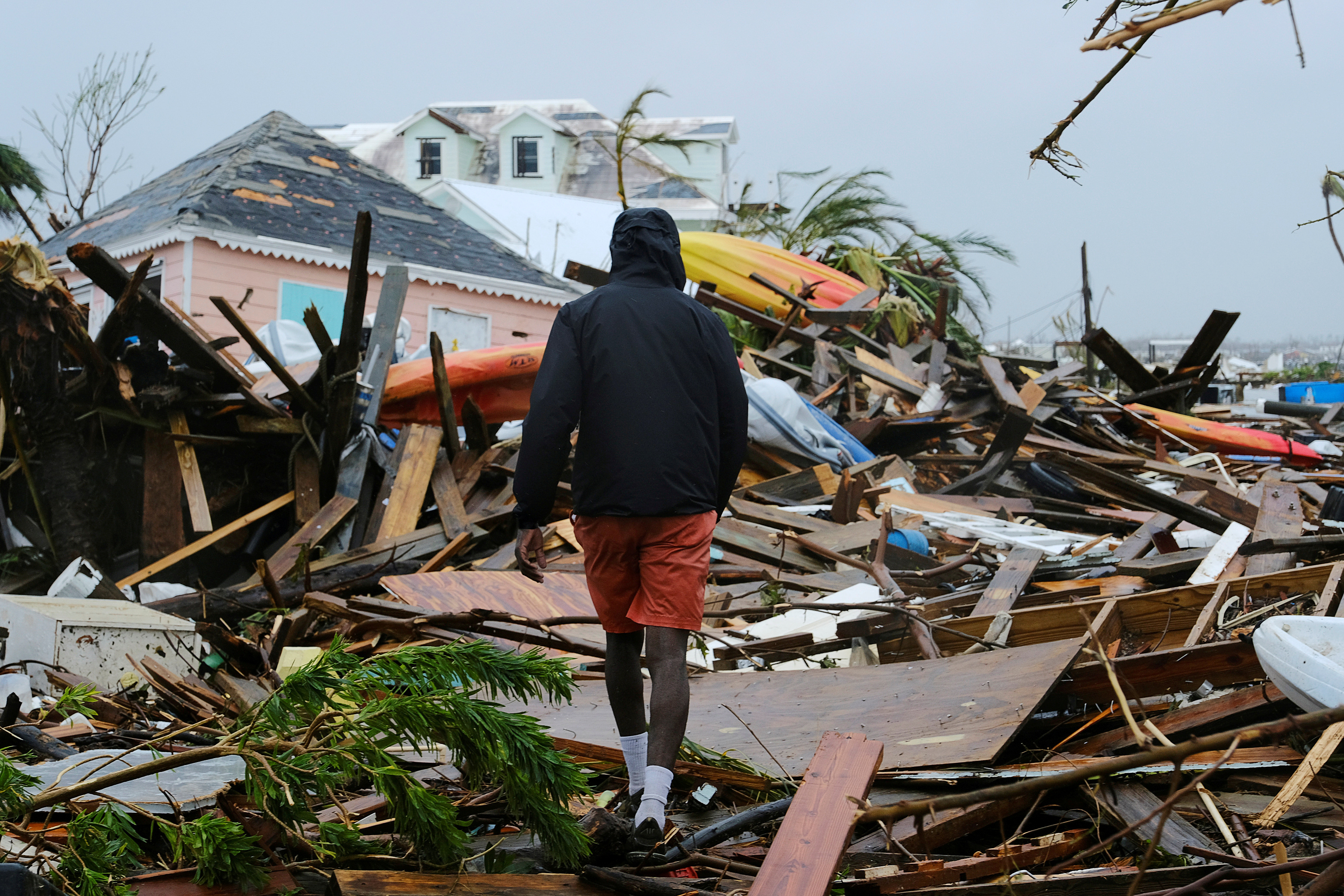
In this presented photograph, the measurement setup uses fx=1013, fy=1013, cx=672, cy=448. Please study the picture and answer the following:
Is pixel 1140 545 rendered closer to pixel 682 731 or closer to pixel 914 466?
pixel 914 466

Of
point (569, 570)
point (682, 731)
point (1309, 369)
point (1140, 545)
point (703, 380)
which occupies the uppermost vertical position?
point (703, 380)

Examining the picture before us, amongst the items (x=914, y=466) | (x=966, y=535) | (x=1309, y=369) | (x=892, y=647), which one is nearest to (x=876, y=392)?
(x=914, y=466)

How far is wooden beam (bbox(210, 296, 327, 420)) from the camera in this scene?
641cm

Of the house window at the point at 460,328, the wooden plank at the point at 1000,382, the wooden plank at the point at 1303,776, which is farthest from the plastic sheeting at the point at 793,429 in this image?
the house window at the point at 460,328

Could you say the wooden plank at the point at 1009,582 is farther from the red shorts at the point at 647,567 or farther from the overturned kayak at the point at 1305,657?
the red shorts at the point at 647,567

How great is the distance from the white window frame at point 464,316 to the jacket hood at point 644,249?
11.9m

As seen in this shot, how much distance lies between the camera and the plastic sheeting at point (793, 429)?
8023mm

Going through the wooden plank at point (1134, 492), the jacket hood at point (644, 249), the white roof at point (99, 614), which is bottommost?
the white roof at point (99, 614)

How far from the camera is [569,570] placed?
6012mm

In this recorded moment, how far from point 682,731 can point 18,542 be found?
251 inches

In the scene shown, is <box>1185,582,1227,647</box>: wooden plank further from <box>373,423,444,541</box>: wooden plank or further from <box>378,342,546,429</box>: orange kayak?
<box>378,342,546,429</box>: orange kayak

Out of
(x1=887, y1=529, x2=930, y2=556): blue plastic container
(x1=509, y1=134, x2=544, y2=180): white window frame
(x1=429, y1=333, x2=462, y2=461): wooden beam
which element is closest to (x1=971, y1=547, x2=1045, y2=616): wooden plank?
(x1=887, y1=529, x2=930, y2=556): blue plastic container

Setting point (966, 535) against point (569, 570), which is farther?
point (966, 535)

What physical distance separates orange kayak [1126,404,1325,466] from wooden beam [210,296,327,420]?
8.06m
